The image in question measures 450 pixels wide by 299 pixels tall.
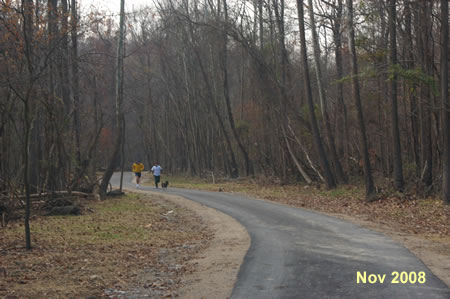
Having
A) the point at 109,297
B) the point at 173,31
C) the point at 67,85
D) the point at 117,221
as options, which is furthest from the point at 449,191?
the point at 173,31

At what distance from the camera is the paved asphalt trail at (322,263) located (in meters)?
7.46

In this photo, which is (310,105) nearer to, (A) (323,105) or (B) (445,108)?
(A) (323,105)

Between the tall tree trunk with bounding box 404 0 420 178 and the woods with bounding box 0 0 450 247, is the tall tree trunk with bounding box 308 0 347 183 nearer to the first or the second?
the woods with bounding box 0 0 450 247

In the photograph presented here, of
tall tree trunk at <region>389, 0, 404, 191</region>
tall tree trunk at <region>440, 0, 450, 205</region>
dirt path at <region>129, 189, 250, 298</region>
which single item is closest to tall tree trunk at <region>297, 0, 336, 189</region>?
tall tree trunk at <region>389, 0, 404, 191</region>

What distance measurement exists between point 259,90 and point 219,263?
26002 mm

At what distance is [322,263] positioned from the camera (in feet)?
31.2

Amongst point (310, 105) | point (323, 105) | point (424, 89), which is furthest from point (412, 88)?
point (310, 105)

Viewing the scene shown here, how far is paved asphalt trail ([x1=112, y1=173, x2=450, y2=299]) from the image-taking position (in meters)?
7.46

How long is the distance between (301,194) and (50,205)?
13733mm

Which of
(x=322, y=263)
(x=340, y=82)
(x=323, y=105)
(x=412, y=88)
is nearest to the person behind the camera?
(x=322, y=263)

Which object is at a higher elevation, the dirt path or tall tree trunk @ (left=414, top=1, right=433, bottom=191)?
tall tree trunk @ (left=414, top=1, right=433, bottom=191)

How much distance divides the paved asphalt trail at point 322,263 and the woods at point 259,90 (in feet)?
18.6

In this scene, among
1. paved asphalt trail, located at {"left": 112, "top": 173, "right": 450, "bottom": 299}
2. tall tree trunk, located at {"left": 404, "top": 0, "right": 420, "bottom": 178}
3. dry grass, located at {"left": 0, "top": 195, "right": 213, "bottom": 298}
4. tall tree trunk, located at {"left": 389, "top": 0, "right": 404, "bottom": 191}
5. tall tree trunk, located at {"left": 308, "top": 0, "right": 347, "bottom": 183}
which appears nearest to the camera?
paved asphalt trail, located at {"left": 112, "top": 173, "right": 450, "bottom": 299}

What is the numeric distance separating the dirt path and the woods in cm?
435
